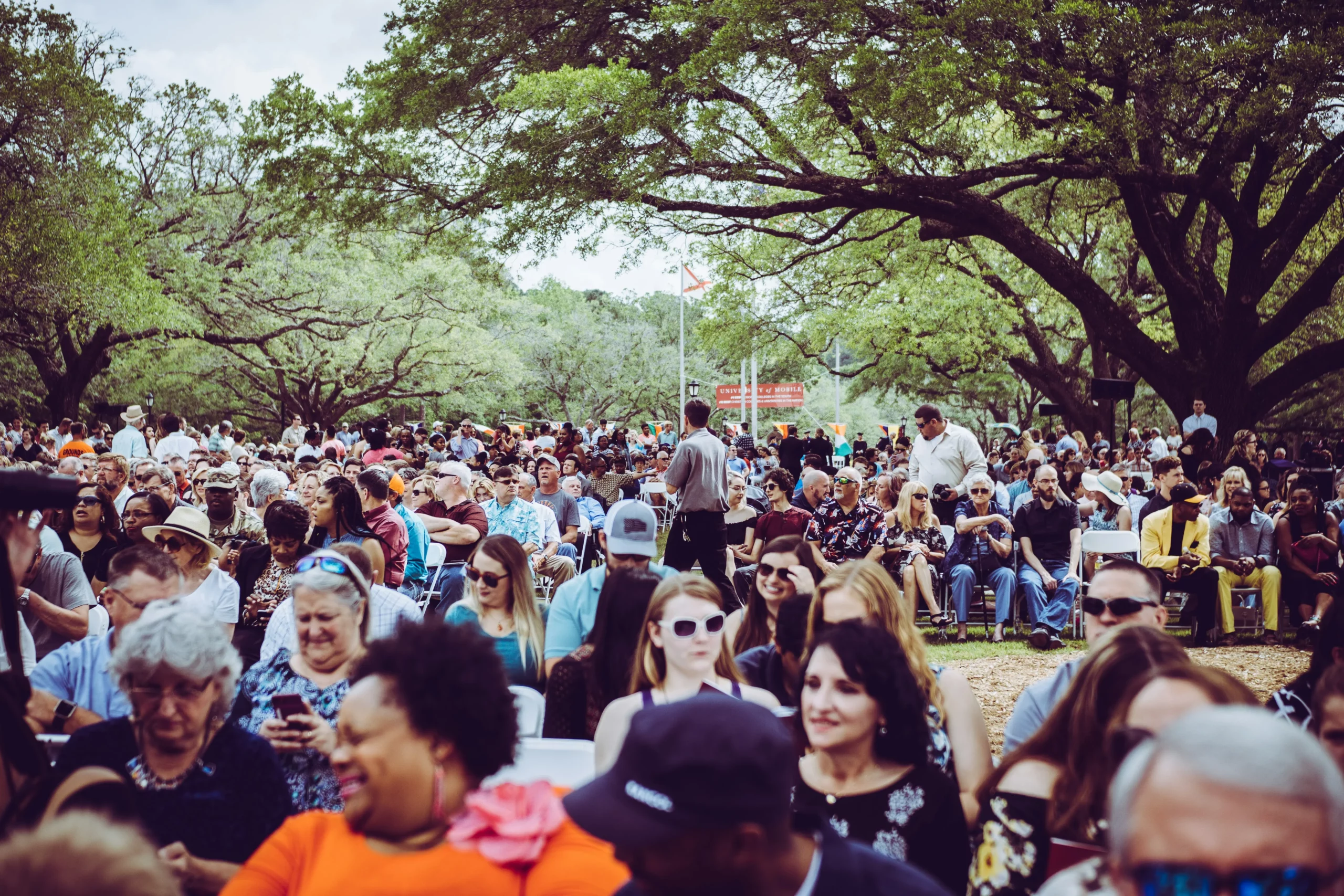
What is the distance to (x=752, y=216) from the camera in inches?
604

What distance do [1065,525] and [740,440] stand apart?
12870 millimetres

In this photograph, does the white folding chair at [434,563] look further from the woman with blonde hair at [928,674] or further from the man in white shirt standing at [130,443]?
the man in white shirt standing at [130,443]

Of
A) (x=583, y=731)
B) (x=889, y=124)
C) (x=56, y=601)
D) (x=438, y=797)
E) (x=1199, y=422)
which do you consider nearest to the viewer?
(x=438, y=797)

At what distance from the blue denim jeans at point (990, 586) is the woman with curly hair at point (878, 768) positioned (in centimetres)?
709

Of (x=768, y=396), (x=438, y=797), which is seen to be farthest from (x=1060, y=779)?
(x=768, y=396)

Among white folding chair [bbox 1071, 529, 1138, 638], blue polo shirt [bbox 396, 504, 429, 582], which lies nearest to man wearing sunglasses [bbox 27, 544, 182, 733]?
blue polo shirt [bbox 396, 504, 429, 582]

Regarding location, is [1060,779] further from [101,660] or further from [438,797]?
[101,660]

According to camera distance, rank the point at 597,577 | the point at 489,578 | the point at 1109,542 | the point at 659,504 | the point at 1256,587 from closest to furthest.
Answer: the point at 489,578
the point at 597,577
the point at 1109,542
the point at 1256,587
the point at 659,504

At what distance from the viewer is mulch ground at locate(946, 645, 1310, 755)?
24.7 feet

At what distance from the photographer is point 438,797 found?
243 centimetres

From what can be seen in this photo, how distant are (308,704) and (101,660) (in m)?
1.29

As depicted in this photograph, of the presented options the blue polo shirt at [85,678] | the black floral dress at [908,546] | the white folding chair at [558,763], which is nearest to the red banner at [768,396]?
the black floral dress at [908,546]

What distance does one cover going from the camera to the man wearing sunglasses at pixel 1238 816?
4.42ft

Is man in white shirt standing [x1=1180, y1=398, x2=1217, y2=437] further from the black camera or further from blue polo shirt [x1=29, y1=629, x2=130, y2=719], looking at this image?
the black camera
